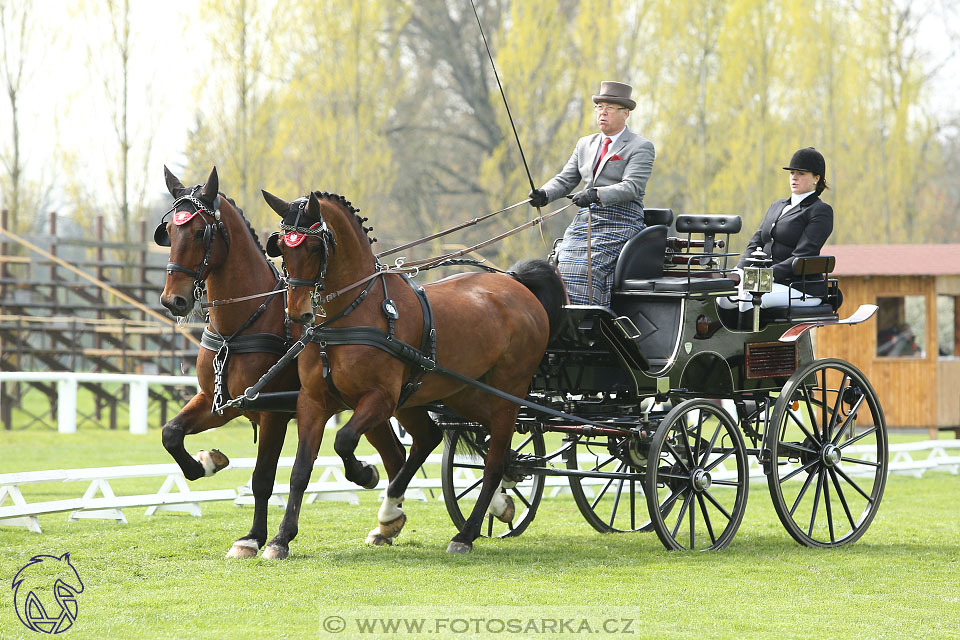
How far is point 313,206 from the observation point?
6.04 m

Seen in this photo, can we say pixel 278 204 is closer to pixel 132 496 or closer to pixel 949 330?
pixel 132 496

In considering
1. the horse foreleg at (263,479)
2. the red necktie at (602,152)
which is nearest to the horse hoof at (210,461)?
the horse foreleg at (263,479)

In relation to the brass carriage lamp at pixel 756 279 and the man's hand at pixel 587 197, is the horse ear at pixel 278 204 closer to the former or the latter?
the man's hand at pixel 587 197

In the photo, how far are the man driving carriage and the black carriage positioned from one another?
0.48 feet

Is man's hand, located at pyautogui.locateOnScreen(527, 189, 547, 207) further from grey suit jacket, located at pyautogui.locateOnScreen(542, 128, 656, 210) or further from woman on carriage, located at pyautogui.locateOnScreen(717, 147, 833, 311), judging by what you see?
woman on carriage, located at pyautogui.locateOnScreen(717, 147, 833, 311)

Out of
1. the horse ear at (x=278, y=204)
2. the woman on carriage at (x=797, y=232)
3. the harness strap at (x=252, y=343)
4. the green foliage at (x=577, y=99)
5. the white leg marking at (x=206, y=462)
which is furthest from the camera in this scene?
the green foliage at (x=577, y=99)

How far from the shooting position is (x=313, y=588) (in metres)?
5.52

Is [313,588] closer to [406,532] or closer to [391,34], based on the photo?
[406,532]

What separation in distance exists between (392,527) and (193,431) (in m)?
1.36

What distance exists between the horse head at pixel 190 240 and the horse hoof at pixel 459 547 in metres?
2.04

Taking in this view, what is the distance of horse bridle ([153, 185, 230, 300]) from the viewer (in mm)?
6340

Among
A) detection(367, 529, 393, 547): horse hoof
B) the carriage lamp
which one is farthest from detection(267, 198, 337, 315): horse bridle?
the carriage lamp

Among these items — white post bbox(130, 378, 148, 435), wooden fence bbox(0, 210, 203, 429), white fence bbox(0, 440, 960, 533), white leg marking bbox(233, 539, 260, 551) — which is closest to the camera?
white leg marking bbox(233, 539, 260, 551)

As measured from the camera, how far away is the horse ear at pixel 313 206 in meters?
5.99
